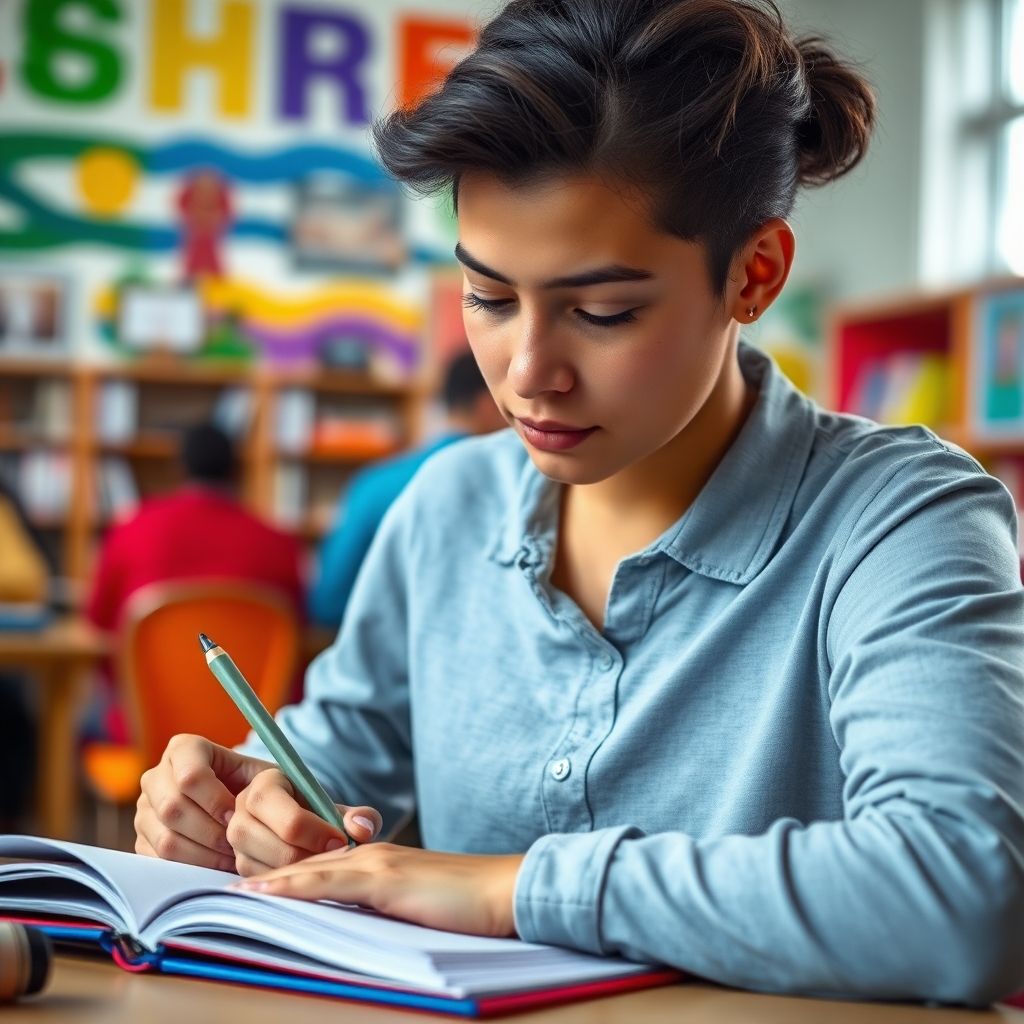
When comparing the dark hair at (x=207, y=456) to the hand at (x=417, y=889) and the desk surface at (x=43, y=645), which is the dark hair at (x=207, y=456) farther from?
the hand at (x=417, y=889)

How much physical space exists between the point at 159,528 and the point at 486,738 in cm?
249

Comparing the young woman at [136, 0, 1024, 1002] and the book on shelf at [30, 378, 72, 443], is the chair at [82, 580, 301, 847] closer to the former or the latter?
the young woman at [136, 0, 1024, 1002]

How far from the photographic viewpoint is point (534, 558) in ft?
4.03

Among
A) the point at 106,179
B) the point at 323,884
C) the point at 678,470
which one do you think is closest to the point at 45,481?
the point at 106,179

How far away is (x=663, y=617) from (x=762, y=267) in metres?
0.28

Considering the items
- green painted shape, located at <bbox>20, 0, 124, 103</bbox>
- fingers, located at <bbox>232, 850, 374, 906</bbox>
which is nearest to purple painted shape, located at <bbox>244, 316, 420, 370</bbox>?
green painted shape, located at <bbox>20, 0, 124, 103</bbox>

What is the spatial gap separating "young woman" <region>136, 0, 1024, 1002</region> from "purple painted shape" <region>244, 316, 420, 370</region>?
5.28 meters

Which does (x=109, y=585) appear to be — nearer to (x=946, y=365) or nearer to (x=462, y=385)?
(x=462, y=385)

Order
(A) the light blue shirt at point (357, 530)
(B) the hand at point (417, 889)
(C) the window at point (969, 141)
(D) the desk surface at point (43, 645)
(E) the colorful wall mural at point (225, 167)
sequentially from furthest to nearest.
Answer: (E) the colorful wall mural at point (225, 167) → (C) the window at point (969, 141) → (D) the desk surface at point (43, 645) → (A) the light blue shirt at point (357, 530) → (B) the hand at point (417, 889)

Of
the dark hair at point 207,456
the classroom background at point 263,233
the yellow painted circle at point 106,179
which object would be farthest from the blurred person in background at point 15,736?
the yellow painted circle at point 106,179

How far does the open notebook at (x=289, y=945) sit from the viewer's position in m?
0.74

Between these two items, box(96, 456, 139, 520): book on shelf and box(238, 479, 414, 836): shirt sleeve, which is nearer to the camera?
box(238, 479, 414, 836): shirt sleeve

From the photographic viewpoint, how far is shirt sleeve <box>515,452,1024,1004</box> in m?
0.78

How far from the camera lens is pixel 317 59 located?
6.57 meters
